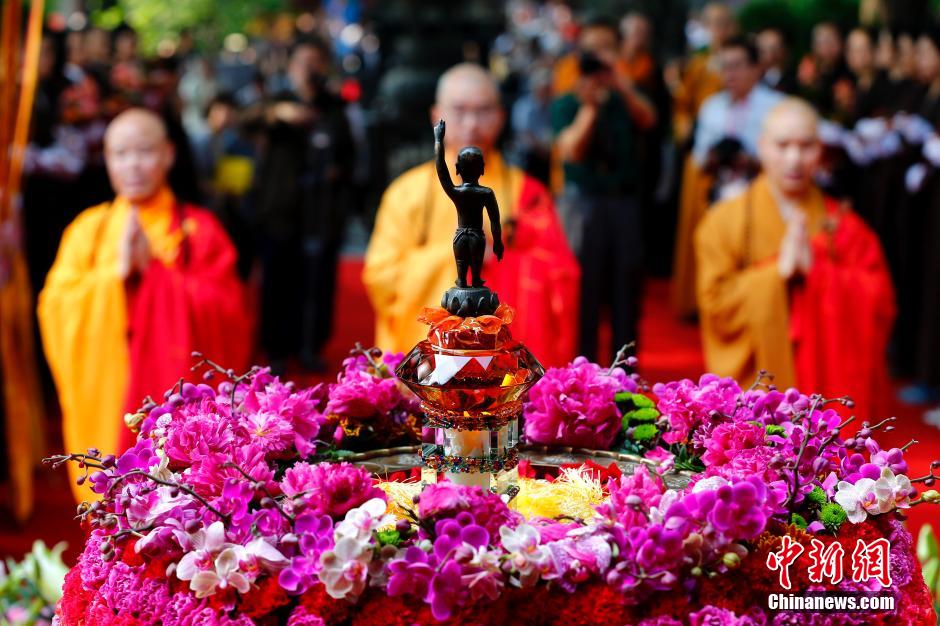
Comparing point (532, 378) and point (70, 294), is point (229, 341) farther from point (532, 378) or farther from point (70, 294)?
point (532, 378)

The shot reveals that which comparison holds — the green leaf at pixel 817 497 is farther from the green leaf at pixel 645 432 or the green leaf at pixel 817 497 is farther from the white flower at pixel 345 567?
the white flower at pixel 345 567

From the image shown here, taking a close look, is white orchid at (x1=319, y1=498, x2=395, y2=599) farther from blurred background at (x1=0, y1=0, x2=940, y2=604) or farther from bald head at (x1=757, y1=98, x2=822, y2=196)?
bald head at (x1=757, y1=98, x2=822, y2=196)

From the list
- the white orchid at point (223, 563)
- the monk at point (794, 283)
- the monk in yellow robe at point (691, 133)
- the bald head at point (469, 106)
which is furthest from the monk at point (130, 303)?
the monk in yellow robe at point (691, 133)

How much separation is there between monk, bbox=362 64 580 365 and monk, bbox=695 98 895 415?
52 centimetres

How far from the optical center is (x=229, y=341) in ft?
14.4

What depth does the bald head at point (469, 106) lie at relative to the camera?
14.5 ft

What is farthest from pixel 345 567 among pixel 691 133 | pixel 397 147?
pixel 397 147

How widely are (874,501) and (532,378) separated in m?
0.45

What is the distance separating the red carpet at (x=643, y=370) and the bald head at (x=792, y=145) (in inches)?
36.3

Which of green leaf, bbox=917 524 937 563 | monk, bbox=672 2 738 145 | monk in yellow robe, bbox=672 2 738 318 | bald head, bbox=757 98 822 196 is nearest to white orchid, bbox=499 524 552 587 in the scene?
green leaf, bbox=917 524 937 563

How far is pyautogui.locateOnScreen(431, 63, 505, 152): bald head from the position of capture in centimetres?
443

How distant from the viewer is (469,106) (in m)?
4.42

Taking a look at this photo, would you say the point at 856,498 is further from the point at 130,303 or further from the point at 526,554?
the point at 130,303

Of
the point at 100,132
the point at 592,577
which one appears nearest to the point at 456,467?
the point at 592,577
